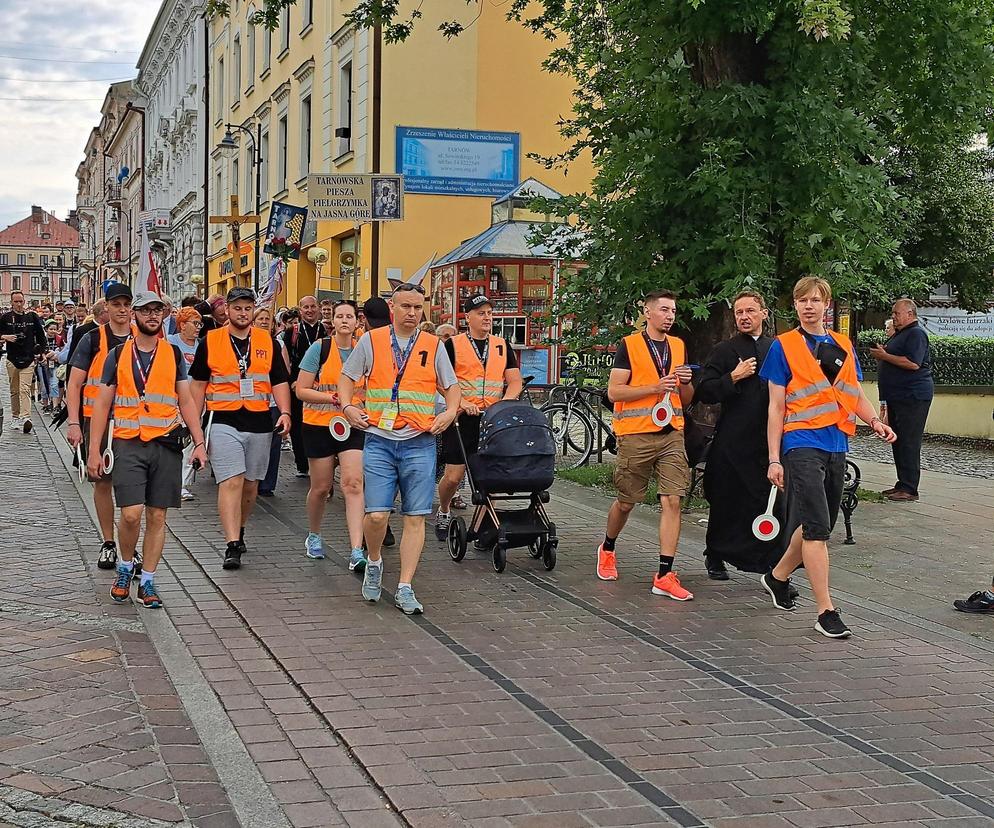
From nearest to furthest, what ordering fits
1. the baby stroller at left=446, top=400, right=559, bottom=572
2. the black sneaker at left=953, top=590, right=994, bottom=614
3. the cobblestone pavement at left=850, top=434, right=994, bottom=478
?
the black sneaker at left=953, top=590, right=994, bottom=614, the baby stroller at left=446, top=400, right=559, bottom=572, the cobblestone pavement at left=850, top=434, right=994, bottom=478

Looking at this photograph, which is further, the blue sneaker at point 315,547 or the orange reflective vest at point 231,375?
the blue sneaker at point 315,547

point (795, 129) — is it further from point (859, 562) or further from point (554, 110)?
point (554, 110)

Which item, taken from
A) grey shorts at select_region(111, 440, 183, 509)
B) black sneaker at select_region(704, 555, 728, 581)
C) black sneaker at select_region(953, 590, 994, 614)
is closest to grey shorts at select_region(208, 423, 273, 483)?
grey shorts at select_region(111, 440, 183, 509)

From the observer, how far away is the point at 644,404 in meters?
7.73

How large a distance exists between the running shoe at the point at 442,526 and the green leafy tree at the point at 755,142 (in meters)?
2.84

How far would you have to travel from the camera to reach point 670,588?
7.67m

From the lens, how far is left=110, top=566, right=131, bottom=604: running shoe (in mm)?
7246

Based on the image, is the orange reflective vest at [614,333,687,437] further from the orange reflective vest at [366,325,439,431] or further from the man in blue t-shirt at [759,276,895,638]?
the orange reflective vest at [366,325,439,431]

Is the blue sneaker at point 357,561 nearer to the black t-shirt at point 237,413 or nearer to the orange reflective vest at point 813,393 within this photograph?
the black t-shirt at point 237,413

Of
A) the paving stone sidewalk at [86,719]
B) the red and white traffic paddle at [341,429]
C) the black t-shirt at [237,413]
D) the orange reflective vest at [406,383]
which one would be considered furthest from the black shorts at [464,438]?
the paving stone sidewalk at [86,719]

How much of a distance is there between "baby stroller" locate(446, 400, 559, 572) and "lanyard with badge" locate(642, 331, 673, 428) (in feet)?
3.08

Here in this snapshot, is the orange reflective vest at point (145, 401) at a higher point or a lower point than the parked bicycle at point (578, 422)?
higher

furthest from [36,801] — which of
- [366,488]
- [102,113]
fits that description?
[102,113]

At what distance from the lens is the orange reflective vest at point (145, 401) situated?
23.3ft
